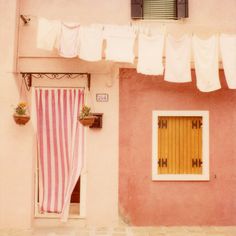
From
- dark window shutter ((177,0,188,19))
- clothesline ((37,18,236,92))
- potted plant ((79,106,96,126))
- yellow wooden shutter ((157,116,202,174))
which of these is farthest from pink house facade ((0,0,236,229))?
clothesline ((37,18,236,92))

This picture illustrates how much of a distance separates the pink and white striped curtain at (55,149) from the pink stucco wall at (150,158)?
1113 millimetres

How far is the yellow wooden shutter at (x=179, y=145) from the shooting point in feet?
28.9

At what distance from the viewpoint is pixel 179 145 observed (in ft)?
29.0

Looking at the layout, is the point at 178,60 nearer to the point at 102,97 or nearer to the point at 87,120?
the point at 102,97

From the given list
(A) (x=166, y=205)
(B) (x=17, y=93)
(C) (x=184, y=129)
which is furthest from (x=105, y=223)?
(B) (x=17, y=93)

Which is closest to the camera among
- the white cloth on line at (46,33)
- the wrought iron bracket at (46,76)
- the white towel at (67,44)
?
the white cloth on line at (46,33)

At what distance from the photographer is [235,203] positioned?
8742mm

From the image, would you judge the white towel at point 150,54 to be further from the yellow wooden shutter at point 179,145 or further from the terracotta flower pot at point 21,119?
the terracotta flower pot at point 21,119

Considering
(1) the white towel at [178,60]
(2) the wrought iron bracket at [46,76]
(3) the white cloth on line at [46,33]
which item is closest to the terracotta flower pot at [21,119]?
(2) the wrought iron bracket at [46,76]

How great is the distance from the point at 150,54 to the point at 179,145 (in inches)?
86.9

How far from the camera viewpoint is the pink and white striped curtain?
8.70 metres

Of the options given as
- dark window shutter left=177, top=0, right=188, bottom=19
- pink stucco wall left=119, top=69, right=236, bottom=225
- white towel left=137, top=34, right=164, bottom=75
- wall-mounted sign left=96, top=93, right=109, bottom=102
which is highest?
dark window shutter left=177, top=0, right=188, bottom=19

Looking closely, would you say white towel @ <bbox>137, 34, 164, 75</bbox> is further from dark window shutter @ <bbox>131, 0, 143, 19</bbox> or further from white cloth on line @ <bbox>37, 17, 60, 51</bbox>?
white cloth on line @ <bbox>37, 17, 60, 51</bbox>

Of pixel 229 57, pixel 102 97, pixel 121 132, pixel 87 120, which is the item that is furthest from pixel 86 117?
pixel 229 57
